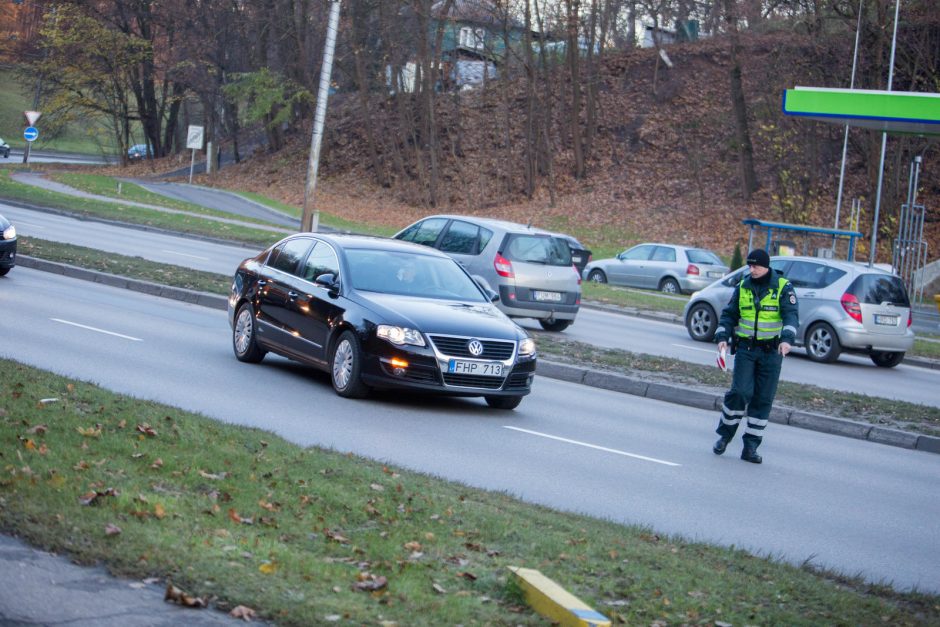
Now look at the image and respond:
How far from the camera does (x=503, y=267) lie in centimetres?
1908

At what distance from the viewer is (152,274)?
67.3 feet

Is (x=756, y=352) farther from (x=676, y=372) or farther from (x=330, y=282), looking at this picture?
(x=676, y=372)

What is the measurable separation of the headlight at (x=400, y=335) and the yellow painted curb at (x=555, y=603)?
19.6ft

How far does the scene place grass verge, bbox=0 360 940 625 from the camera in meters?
5.05

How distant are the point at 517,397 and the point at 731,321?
7.58 ft

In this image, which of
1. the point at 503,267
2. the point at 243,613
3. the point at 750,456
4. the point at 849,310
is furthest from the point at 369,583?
the point at 849,310

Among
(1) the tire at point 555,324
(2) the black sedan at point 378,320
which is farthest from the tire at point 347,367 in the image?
(1) the tire at point 555,324

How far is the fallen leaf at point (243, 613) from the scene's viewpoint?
470 centimetres

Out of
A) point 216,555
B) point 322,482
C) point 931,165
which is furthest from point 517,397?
point 931,165

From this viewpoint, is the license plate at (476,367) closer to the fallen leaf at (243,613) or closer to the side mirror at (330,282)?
the side mirror at (330,282)

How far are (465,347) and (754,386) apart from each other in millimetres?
2705

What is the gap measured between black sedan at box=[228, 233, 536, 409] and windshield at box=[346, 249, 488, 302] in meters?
0.01

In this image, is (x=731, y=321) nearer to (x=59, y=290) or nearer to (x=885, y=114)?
(x=59, y=290)

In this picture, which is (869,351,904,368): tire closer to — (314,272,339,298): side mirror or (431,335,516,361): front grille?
(431,335,516,361): front grille
